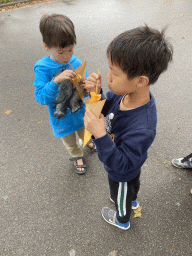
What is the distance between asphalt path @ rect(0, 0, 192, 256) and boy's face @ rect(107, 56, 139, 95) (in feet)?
4.48

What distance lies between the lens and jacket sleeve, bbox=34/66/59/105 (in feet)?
4.22

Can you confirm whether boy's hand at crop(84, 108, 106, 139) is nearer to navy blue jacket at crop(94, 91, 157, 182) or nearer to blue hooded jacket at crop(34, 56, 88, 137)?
navy blue jacket at crop(94, 91, 157, 182)

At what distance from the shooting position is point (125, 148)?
93 centimetres

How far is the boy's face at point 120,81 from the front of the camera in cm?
85

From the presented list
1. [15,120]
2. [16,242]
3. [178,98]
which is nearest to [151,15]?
[178,98]

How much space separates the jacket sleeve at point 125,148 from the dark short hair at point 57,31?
787mm

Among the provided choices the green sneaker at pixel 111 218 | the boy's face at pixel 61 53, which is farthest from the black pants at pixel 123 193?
the boy's face at pixel 61 53

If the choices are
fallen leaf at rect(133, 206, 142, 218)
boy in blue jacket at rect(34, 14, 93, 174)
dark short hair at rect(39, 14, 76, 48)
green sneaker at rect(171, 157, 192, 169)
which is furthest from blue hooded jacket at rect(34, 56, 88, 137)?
green sneaker at rect(171, 157, 192, 169)

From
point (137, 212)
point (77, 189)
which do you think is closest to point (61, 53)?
point (77, 189)

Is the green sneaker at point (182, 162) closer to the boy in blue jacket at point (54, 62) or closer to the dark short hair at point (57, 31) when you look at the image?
the boy in blue jacket at point (54, 62)

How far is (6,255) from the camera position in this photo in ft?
5.12

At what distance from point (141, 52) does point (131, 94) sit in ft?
0.79

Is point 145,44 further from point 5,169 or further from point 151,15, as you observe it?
point 151,15

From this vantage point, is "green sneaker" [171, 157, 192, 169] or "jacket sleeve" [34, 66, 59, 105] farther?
"green sneaker" [171, 157, 192, 169]
